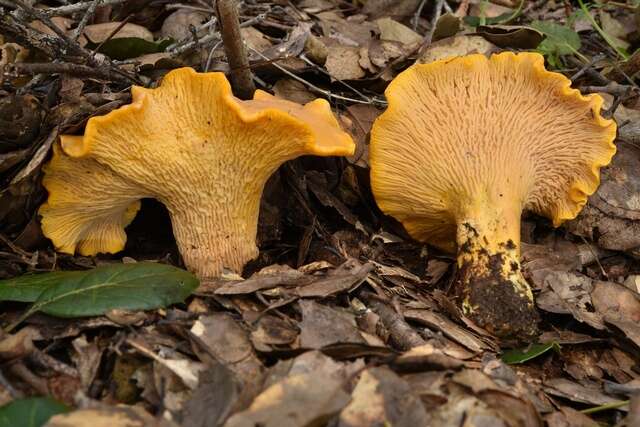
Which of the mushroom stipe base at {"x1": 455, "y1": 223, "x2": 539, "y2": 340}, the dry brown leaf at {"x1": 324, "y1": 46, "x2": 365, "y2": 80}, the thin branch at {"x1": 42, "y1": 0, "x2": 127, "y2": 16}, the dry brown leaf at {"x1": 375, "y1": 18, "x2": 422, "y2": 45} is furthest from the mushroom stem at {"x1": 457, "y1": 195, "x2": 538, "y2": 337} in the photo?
the thin branch at {"x1": 42, "y1": 0, "x2": 127, "y2": 16}

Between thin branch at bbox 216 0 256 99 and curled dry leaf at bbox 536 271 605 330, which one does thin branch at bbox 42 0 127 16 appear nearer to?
thin branch at bbox 216 0 256 99

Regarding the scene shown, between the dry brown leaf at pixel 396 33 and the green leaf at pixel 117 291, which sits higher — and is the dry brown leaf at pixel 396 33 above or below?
above

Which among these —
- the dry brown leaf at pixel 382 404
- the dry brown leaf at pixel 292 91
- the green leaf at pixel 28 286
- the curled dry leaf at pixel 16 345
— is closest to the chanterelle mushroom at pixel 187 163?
the green leaf at pixel 28 286

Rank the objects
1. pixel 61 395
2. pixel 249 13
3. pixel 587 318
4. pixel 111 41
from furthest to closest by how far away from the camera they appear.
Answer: pixel 249 13 → pixel 111 41 → pixel 587 318 → pixel 61 395

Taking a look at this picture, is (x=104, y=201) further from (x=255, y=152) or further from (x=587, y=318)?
(x=587, y=318)

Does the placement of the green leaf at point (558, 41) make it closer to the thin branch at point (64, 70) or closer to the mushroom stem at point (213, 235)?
the mushroom stem at point (213, 235)

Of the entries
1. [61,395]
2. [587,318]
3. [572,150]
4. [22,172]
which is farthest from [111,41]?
[587,318]

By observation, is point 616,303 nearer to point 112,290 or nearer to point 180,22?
point 112,290
